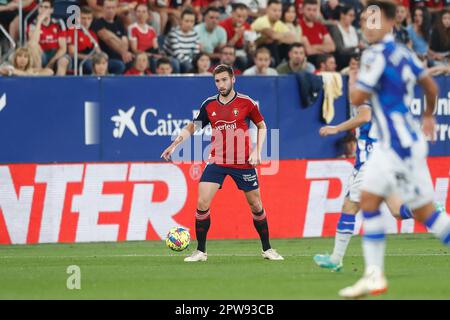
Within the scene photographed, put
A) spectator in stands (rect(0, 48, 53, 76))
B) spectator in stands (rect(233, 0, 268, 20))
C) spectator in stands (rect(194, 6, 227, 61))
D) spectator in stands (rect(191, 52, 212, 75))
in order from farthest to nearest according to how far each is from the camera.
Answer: spectator in stands (rect(233, 0, 268, 20))
spectator in stands (rect(194, 6, 227, 61))
spectator in stands (rect(191, 52, 212, 75))
spectator in stands (rect(0, 48, 53, 76))

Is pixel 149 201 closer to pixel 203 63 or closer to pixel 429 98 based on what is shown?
pixel 203 63

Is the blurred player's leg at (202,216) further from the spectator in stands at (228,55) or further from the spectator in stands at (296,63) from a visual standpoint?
the spectator in stands at (296,63)

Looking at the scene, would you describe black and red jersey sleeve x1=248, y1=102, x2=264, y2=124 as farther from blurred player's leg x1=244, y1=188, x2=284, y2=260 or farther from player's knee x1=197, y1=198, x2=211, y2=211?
player's knee x1=197, y1=198, x2=211, y2=211

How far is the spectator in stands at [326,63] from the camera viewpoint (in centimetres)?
2136

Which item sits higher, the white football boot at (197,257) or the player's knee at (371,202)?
the player's knee at (371,202)

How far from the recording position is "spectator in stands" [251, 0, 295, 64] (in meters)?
21.4

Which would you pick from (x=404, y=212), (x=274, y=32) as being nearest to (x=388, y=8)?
(x=404, y=212)

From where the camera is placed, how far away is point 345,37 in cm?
2236

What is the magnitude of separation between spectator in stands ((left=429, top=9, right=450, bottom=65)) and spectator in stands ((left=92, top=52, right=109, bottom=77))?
23.6ft

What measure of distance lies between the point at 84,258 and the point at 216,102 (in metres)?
2.85

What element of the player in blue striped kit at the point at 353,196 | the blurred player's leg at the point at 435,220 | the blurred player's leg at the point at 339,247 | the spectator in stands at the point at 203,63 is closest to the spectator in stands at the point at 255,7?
the spectator in stands at the point at 203,63

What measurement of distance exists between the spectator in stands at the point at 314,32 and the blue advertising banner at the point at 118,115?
1.69 m

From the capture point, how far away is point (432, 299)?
32.1ft

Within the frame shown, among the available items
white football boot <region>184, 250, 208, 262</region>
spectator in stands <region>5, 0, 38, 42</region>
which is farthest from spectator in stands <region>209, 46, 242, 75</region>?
white football boot <region>184, 250, 208, 262</region>
